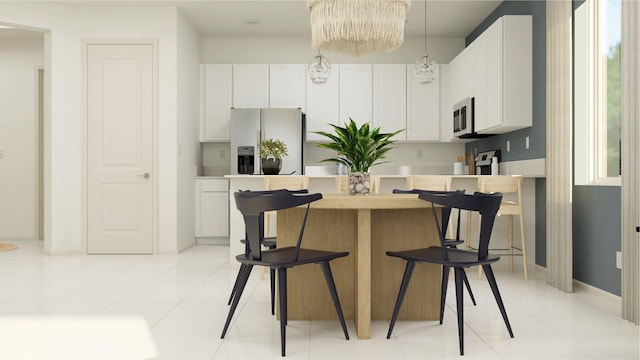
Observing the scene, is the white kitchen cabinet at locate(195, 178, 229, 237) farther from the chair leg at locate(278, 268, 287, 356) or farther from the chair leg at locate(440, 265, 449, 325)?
the chair leg at locate(278, 268, 287, 356)

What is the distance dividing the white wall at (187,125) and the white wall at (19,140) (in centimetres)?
235

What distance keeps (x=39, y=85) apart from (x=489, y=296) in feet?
22.2

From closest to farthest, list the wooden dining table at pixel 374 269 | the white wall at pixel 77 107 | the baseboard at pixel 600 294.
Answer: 1. the wooden dining table at pixel 374 269
2. the baseboard at pixel 600 294
3. the white wall at pixel 77 107

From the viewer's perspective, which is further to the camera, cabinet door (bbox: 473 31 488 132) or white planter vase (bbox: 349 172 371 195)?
cabinet door (bbox: 473 31 488 132)

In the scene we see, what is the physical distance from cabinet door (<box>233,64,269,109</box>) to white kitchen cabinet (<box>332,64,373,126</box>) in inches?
41.2

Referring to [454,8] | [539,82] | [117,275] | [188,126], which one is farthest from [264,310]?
[454,8]

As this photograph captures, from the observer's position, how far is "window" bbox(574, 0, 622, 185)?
3889 millimetres

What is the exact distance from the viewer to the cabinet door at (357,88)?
24.0 feet

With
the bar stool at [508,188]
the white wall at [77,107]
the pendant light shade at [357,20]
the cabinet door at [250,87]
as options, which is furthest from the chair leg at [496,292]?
the cabinet door at [250,87]

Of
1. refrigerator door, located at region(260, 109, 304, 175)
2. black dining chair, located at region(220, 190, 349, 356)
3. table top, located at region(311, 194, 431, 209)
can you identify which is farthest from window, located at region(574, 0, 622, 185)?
refrigerator door, located at region(260, 109, 304, 175)

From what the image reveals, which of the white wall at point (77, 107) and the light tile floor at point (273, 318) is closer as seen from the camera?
the light tile floor at point (273, 318)

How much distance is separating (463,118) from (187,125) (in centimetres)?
336

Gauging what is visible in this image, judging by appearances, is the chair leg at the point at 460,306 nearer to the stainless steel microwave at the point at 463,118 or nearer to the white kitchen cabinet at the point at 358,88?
the stainless steel microwave at the point at 463,118

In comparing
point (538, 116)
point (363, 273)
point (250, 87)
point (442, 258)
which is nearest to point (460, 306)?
point (442, 258)
